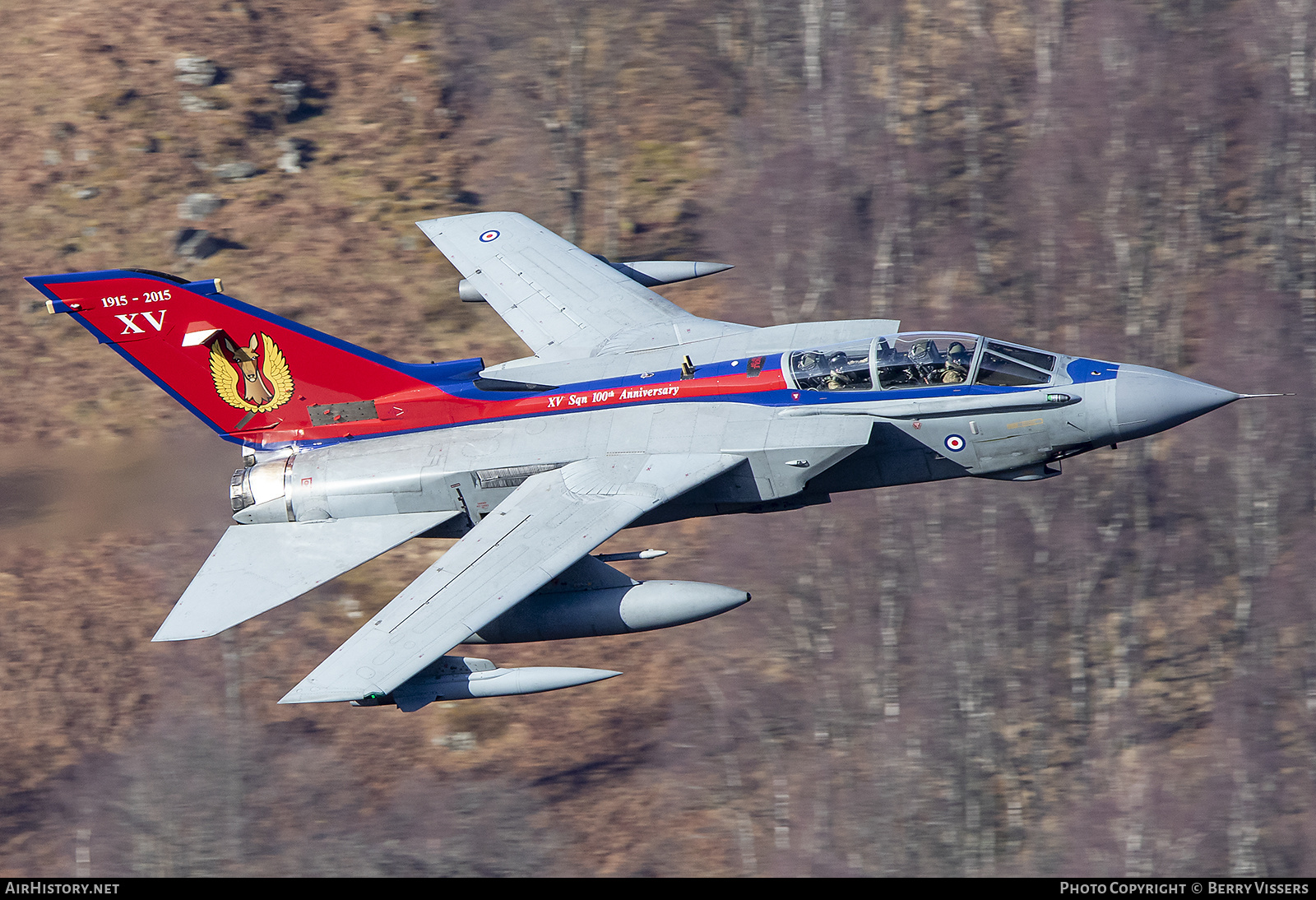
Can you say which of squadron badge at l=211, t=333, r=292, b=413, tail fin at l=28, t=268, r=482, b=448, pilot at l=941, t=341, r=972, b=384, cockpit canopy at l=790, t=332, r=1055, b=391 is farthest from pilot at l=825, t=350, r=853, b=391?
squadron badge at l=211, t=333, r=292, b=413

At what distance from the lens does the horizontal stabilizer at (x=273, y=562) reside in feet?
66.9

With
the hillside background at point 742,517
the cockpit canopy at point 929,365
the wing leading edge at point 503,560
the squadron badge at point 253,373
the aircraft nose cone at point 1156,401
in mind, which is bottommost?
the hillside background at point 742,517

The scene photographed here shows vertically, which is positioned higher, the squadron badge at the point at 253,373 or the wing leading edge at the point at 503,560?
the squadron badge at the point at 253,373

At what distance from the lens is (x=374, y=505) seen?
70.8 ft

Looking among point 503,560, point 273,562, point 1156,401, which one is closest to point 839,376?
point 1156,401

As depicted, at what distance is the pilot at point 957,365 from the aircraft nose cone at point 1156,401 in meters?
2.17

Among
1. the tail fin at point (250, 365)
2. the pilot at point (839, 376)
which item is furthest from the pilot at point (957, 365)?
the tail fin at point (250, 365)

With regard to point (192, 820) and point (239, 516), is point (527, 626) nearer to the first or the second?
point (239, 516)

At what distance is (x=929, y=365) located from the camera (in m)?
20.3

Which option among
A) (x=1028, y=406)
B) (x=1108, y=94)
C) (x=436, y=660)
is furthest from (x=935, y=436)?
(x=1108, y=94)

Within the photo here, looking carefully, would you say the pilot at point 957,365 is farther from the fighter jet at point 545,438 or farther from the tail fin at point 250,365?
the tail fin at point 250,365

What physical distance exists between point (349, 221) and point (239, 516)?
19259 millimetres

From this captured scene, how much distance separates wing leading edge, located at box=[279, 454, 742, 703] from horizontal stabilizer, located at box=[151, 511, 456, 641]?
1.73 meters

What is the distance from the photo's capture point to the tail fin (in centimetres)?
2219
